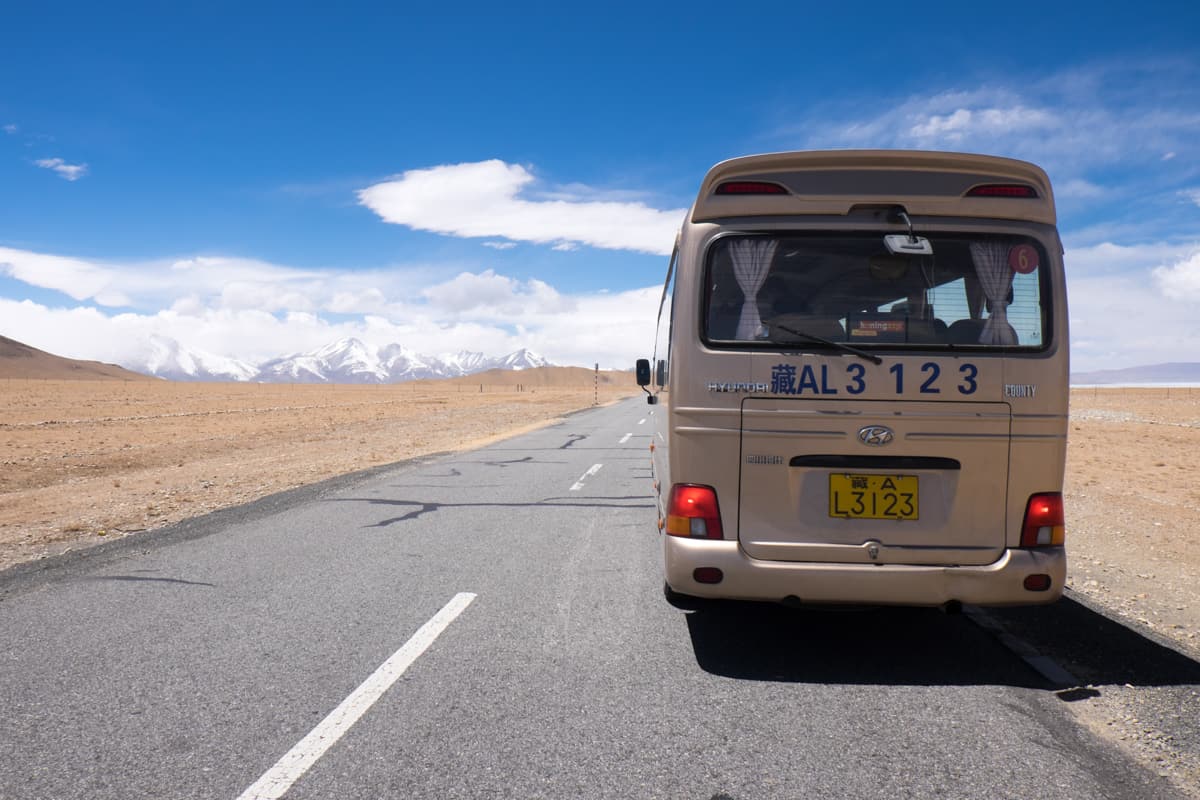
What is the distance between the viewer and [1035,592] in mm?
3850

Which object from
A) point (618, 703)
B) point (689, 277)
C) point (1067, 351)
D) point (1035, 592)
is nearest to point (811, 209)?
point (689, 277)

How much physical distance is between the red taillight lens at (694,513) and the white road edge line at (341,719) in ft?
5.20

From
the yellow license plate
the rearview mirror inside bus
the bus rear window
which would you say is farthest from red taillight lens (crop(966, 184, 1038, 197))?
the yellow license plate

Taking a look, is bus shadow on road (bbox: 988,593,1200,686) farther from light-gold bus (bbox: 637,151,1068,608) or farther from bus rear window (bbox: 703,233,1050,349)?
bus rear window (bbox: 703,233,1050,349)

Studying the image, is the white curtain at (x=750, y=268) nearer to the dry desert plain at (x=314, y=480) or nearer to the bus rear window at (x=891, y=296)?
the bus rear window at (x=891, y=296)

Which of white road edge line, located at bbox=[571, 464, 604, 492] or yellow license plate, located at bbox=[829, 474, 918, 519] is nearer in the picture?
yellow license plate, located at bbox=[829, 474, 918, 519]

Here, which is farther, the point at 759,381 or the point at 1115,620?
the point at 1115,620

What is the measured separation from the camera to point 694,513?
4.01 meters

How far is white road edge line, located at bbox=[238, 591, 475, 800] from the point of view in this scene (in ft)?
9.12

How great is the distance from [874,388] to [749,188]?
1269 mm

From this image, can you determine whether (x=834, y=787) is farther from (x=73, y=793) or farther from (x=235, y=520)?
(x=235, y=520)

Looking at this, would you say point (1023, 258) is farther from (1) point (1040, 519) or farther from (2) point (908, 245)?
(1) point (1040, 519)

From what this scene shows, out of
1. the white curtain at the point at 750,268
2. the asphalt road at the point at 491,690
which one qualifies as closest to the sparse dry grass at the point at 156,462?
the asphalt road at the point at 491,690

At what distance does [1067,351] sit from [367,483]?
9.37m
